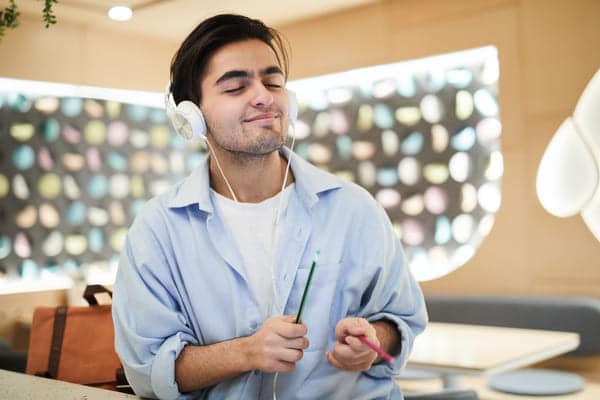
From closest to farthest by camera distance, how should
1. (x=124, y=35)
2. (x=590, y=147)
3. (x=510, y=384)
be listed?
(x=510, y=384)
(x=590, y=147)
(x=124, y=35)

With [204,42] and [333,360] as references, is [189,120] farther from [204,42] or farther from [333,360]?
[333,360]

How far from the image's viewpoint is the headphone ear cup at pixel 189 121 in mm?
1659

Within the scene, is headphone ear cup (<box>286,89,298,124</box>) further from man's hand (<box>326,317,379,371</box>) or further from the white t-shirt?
man's hand (<box>326,317,379,371</box>)

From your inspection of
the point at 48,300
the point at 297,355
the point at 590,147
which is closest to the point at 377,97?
the point at 590,147

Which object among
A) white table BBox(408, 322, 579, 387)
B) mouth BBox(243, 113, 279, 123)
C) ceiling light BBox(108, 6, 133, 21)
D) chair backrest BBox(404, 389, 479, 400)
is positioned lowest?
white table BBox(408, 322, 579, 387)

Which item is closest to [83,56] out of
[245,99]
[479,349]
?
[479,349]

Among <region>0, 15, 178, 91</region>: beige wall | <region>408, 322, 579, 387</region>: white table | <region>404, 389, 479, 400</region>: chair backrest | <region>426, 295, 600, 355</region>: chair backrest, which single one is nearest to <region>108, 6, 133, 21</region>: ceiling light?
<region>0, 15, 178, 91</region>: beige wall

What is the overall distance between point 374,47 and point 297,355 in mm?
4204

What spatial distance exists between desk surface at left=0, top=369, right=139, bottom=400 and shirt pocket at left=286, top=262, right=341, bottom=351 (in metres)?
0.37

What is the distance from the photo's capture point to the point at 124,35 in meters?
5.94

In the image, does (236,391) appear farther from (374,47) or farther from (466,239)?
(374,47)

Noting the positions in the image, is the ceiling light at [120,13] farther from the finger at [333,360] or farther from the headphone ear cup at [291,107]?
the finger at [333,360]

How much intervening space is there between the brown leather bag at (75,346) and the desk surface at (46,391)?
658 mm

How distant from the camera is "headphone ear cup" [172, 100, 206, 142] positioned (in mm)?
1659
